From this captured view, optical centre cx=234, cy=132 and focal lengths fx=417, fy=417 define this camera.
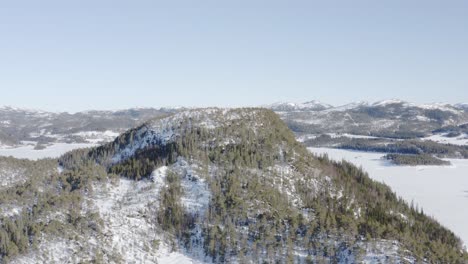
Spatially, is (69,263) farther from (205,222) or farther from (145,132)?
(145,132)

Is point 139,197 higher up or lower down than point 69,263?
higher up

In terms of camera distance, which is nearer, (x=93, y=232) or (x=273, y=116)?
(x=93, y=232)

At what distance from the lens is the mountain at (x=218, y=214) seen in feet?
327

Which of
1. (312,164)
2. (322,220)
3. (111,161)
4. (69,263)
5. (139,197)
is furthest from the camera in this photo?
(111,161)

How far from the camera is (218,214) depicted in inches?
4515

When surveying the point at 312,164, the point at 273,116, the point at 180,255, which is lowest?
the point at 180,255

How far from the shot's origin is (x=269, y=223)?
364 ft

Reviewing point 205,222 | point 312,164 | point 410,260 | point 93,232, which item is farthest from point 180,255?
point 312,164

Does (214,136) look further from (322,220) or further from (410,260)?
(410,260)

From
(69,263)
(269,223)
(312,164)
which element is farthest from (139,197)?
(312,164)

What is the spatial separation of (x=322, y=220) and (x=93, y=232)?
58.7 m

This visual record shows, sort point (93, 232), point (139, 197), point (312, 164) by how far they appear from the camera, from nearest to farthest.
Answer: point (93, 232), point (139, 197), point (312, 164)

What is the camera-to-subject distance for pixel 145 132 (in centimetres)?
18400

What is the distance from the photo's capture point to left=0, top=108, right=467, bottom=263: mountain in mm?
99688
